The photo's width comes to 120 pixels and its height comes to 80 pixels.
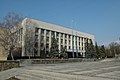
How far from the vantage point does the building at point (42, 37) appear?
46812 mm

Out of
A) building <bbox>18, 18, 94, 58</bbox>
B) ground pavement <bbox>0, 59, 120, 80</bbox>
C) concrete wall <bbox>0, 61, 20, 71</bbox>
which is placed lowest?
ground pavement <bbox>0, 59, 120, 80</bbox>

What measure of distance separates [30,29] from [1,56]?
39.8ft

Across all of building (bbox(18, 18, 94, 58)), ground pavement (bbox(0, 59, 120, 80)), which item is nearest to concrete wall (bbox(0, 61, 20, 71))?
ground pavement (bbox(0, 59, 120, 80))

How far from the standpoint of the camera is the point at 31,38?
153 ft

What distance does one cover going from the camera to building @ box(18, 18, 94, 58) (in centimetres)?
4681

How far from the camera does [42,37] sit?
6781 centimetres

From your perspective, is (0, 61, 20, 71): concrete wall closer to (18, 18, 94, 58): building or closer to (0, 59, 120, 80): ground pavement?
(0, 59, 120, 80): ground pavement

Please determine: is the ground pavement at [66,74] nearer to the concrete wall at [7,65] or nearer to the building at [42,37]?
the concrete wall at [7,65]

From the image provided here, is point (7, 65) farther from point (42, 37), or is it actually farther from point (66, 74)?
point (42, 37)

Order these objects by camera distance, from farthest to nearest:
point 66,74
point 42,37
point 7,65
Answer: point 42,37, point 7,65, point 66,74

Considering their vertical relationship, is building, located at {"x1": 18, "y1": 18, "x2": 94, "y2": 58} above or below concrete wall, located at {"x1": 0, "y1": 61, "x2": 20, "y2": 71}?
above

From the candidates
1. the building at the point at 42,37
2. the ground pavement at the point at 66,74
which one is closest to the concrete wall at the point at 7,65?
the ground pavement at the point at 66,74

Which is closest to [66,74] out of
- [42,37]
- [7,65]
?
[7,65]

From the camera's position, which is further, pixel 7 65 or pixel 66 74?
pixel 7 65
